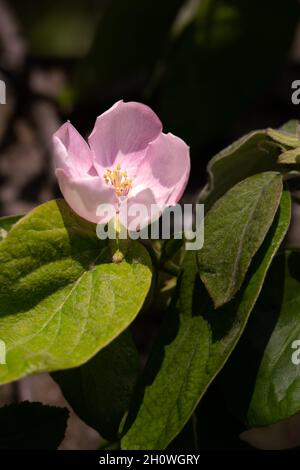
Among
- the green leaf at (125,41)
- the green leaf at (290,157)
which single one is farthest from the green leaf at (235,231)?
the green leaf at (125,41)

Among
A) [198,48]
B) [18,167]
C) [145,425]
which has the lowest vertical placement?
[18,167]

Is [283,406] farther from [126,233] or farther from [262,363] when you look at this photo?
[126,233]

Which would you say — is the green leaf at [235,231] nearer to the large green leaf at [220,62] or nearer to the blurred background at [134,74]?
the blurred background at [134,74]

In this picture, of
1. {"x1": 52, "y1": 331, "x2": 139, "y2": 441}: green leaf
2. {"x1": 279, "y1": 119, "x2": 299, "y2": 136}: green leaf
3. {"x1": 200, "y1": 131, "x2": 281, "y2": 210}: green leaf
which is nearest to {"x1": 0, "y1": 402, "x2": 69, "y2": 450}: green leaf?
{"x1": 52, "y1": 331, "x2": 139, "y2": 441}: green leaf

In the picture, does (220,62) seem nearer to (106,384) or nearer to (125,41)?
(125,41)
